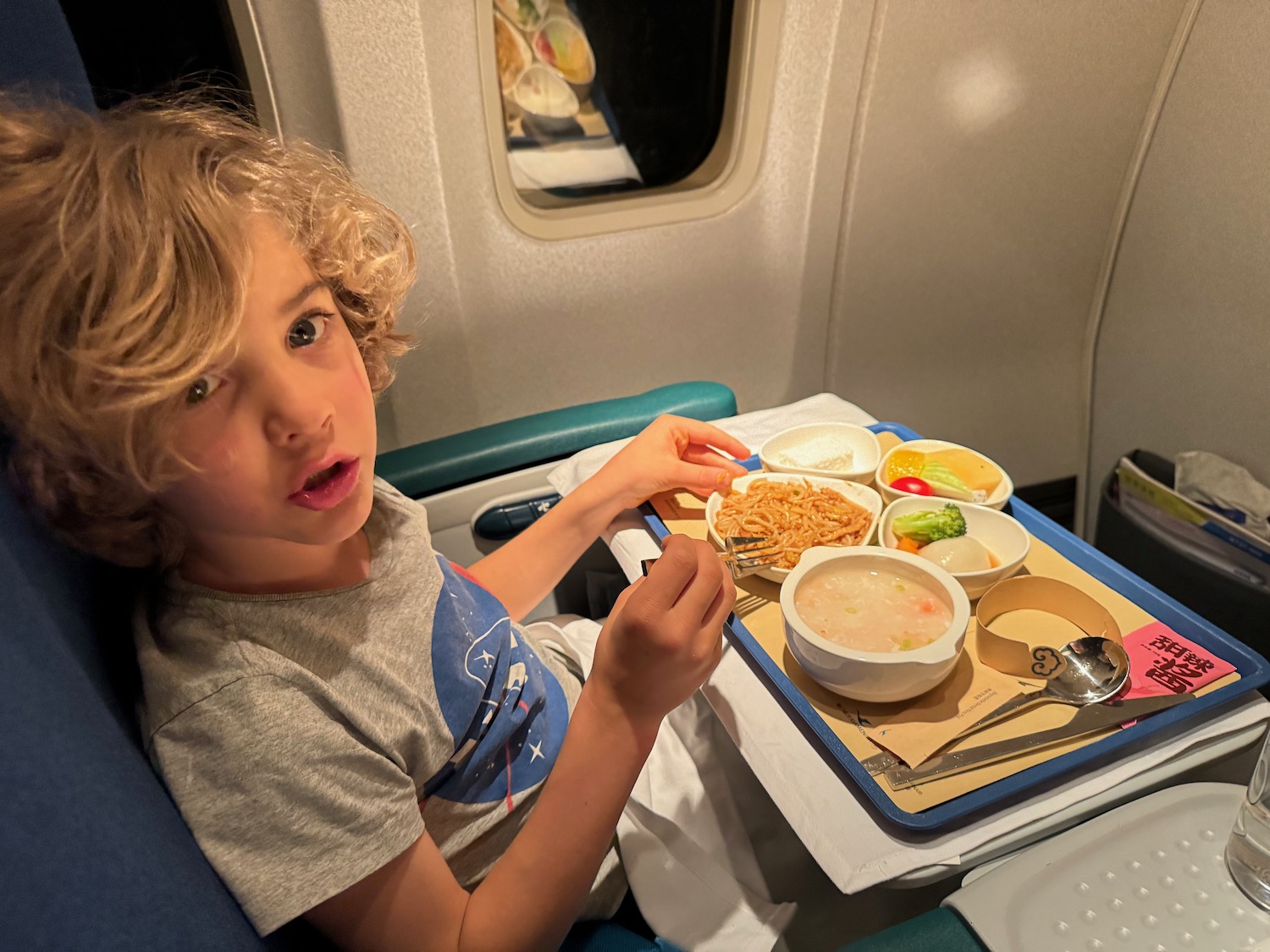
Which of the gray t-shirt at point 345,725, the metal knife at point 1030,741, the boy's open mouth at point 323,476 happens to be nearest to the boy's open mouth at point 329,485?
the boy's open mouth at point 323,476

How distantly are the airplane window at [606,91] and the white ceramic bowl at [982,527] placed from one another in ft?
3.24

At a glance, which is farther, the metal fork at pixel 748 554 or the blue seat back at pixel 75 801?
the metal fork at pixel 748 554

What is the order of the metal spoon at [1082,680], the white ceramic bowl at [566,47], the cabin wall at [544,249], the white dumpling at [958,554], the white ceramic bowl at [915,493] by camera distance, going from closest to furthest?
the metal spoon at [1082,680]
the white dumpling at [958,554]
the white ceramic bowl at [915,493]
the cabin wall at [544,249]
the white ceramic bowl at [566,47]

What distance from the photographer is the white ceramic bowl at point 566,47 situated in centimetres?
146

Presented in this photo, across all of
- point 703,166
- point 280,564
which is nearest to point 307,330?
point 280,564

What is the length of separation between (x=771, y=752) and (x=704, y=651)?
13cm

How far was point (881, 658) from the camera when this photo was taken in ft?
2.39

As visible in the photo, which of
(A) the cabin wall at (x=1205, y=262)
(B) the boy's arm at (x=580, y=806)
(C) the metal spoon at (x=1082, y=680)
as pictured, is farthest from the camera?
(A) the cabin wall at (x=1205, y=262)

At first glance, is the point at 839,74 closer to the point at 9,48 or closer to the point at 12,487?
the point at 9,48

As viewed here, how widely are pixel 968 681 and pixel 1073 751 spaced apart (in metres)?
0.11

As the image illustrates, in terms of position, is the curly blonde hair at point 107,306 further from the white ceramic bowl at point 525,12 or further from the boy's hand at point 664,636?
the white ceramic bowl at point 525,12

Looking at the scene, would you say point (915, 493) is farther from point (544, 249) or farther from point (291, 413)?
point (544, 249)

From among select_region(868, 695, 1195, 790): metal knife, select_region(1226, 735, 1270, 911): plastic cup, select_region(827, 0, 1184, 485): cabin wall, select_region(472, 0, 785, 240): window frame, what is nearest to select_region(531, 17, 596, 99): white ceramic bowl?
select_region(472, 0, 785, 240): window frame

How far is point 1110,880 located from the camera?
0.64 metres
